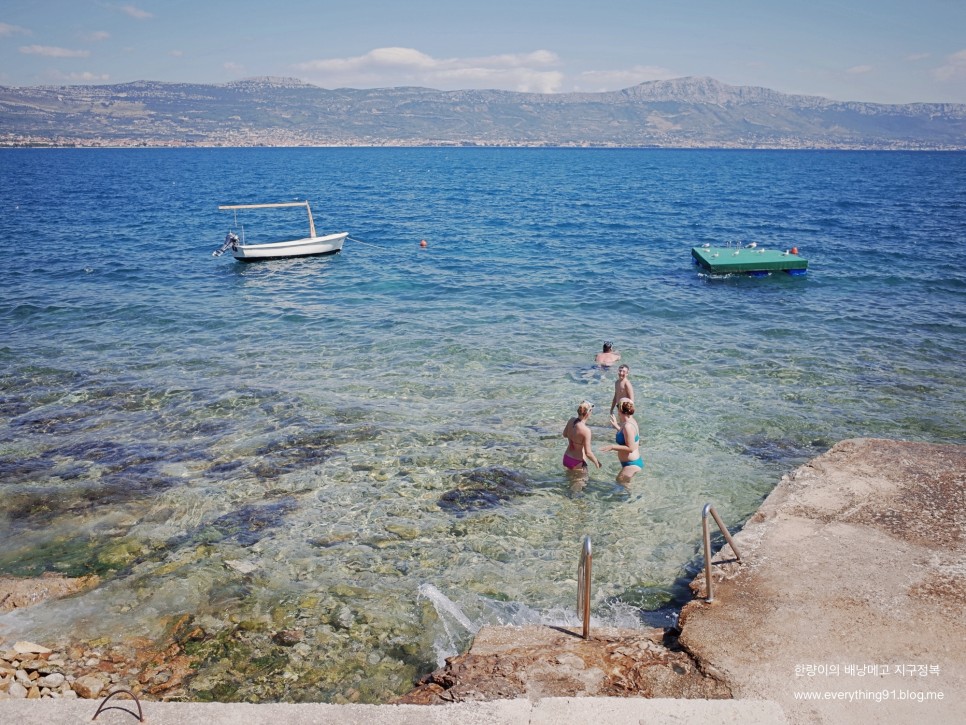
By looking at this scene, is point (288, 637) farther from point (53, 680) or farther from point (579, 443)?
point (579, 443)

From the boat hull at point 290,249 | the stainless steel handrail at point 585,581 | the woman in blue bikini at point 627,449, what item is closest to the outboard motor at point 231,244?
the boat hull at point 290,249

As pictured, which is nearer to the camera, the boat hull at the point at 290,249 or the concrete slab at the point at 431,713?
the concrete slab at the point at 431,713

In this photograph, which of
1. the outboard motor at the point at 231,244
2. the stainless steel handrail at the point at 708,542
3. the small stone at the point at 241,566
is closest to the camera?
the stainless steel handrail at the point at 708,542

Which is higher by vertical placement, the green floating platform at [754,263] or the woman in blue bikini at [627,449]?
the green floating platform at [754,263]

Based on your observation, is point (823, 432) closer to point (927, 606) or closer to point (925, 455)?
point (925, 455)

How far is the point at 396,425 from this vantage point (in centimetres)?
1270

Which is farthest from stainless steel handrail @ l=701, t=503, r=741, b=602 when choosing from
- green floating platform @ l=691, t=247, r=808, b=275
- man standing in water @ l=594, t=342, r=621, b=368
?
green floating platform @ l=691, t=247, r=808, b=275

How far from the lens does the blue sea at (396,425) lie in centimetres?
764

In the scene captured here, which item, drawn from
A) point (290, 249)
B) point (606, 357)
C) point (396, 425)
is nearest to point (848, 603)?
point (396, 425)

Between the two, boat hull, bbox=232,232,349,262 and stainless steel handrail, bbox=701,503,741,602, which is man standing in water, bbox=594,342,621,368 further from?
boat hull, bbox=232,232,349,262

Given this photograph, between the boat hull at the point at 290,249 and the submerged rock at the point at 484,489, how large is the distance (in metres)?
22.0

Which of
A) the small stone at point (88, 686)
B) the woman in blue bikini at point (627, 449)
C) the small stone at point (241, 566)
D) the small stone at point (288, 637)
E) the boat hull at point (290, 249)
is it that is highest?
the boat hull at point (290, 249)

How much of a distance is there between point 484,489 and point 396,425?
9.97 feet

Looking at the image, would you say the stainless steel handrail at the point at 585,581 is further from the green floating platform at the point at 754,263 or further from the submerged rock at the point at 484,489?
the green floating platform at the point at 754,263
